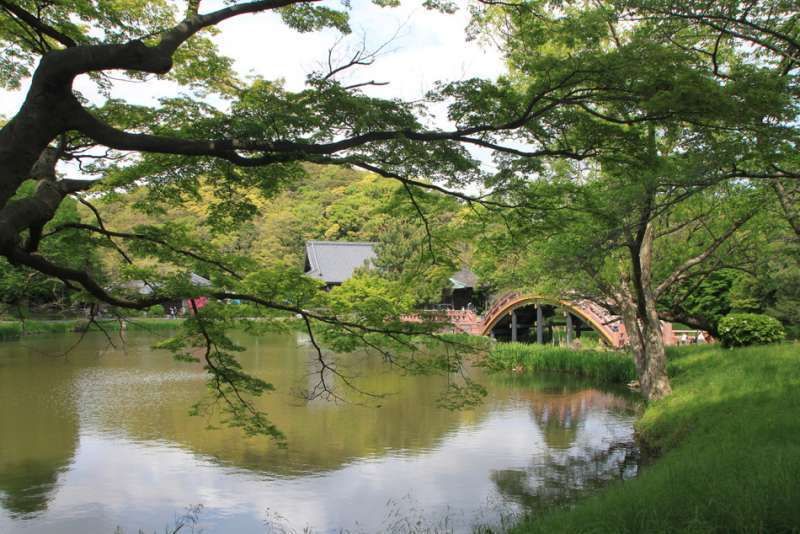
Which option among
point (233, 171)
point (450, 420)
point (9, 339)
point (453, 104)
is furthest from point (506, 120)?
point (9, 339)

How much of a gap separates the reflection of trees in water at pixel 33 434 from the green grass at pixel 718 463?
241 inches

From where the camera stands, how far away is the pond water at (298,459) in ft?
23.0

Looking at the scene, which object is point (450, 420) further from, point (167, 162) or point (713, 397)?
point (167, 162)

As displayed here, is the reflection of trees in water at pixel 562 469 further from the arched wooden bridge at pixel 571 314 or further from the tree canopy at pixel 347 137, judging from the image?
the arched wooden bridge at pixel 571 314

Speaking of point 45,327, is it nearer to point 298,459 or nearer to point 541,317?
point 541,317

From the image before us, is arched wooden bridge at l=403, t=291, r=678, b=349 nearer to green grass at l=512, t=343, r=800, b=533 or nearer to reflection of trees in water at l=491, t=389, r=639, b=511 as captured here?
reflection of trees in water at l=491, t=389, r=639, b=511

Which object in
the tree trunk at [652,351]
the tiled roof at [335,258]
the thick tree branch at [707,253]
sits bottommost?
the tree trunk at [652,351]

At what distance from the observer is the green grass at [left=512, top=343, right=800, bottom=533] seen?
3.74 metres

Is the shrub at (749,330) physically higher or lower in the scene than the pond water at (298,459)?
higher

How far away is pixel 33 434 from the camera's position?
1038 cm

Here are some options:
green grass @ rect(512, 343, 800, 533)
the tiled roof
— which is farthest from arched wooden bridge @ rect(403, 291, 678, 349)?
the tiled roof

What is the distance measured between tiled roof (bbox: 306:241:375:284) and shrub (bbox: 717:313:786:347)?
2586 cm

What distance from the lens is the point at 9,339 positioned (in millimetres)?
25688

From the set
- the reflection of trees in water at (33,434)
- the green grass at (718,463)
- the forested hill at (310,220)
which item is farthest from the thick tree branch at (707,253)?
the forested hill at (310,220)
